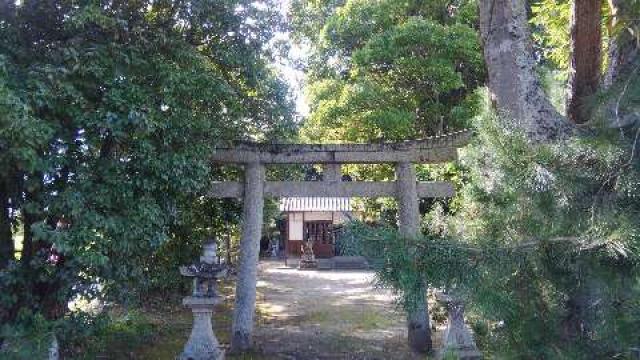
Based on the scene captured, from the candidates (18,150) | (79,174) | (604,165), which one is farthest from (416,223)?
(604,165)

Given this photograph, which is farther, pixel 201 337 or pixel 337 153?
pixel 337 153

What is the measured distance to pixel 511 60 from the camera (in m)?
3.47

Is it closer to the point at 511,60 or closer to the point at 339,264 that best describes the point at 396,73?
the point at 511,60

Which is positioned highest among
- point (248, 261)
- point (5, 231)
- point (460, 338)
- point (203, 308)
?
point (5, 231)

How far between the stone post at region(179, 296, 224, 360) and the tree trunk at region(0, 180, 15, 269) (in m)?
2.03

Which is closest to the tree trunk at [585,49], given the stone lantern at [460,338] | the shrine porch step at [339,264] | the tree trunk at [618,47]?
the tree trunk at [618,47]

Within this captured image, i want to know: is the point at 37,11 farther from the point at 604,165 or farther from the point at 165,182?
the point at 604,165

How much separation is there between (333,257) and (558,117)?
19895 mm

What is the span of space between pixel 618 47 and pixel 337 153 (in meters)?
5.45

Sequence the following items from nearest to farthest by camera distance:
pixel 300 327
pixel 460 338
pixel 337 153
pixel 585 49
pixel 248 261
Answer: pixel 585 49 → pixel 460 338 → pixel 248 261 → pixel 337 153 → pixel 300 327

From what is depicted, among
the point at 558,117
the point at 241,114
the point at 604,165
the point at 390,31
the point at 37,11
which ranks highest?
the point at 390,31

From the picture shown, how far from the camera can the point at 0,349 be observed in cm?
526

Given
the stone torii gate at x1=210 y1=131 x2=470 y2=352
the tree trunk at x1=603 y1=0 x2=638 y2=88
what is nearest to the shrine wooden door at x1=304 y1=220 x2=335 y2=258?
the stone torii gate at x1=210 y1=131 x2=470 y2=352

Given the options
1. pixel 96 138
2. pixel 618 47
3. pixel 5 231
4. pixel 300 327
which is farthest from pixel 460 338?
pixel 5 231
